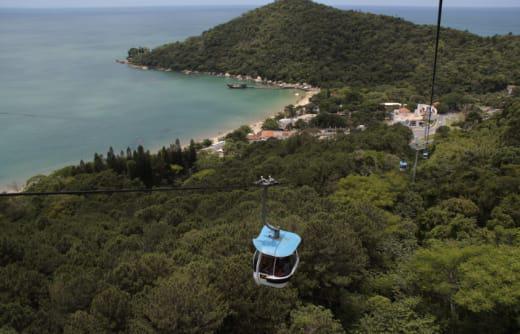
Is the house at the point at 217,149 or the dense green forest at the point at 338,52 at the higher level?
the dense green forest at the point at 338,52

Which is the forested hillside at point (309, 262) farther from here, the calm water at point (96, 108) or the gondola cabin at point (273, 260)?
the calm water at point (96, 108)

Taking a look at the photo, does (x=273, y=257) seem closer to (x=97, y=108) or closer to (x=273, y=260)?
A: (x=273, y=260)

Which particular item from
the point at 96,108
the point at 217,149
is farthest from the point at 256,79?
the point at 217,149

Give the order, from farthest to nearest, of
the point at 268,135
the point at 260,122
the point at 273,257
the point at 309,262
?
1. the point at 260,122
2. the point at 268,135
3. the point at 309,262
4. the point at 273,257

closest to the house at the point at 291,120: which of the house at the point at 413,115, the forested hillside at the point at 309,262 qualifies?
the house at the point at 413,115

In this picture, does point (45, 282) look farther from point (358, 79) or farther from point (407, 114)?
point (358, 79)

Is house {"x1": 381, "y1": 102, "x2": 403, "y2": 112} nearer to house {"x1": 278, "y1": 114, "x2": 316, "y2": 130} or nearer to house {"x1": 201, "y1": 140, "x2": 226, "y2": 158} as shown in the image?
house {"x1": 278, "y1": 114, "x2": 316, "y2": 130}

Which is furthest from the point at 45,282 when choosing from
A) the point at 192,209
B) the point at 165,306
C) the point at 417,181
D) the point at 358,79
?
the point at 358,79
